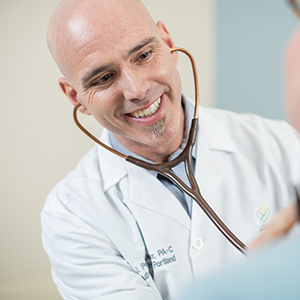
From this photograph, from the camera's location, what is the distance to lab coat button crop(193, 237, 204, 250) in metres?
0.84

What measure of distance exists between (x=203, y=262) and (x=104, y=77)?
0.49m

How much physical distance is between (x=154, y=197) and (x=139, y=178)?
62 mm

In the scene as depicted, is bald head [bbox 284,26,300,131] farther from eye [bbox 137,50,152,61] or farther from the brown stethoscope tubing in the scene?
eye [bbox 137,50,152,61]

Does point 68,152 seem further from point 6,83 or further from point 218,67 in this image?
point 218,67

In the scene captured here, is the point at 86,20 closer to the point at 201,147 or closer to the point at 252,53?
the point at 201,147

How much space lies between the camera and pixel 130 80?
76 cm

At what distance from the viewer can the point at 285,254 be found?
0.77 ft

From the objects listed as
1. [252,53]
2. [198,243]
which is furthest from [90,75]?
[252,53]

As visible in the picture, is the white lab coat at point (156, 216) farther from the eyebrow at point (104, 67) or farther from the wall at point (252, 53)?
the wall at point (252, 53)

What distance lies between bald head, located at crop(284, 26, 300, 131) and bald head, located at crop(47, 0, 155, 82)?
22.8 inches

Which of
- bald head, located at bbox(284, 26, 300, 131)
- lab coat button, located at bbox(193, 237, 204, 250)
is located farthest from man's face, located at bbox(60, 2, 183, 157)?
bald head, located at bbox(284, 26, 300, 131)

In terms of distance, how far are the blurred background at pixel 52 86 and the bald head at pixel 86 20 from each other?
28.3 inches

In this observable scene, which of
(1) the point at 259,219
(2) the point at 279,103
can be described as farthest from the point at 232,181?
(2) the point at 279,103

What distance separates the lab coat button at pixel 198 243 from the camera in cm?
84
